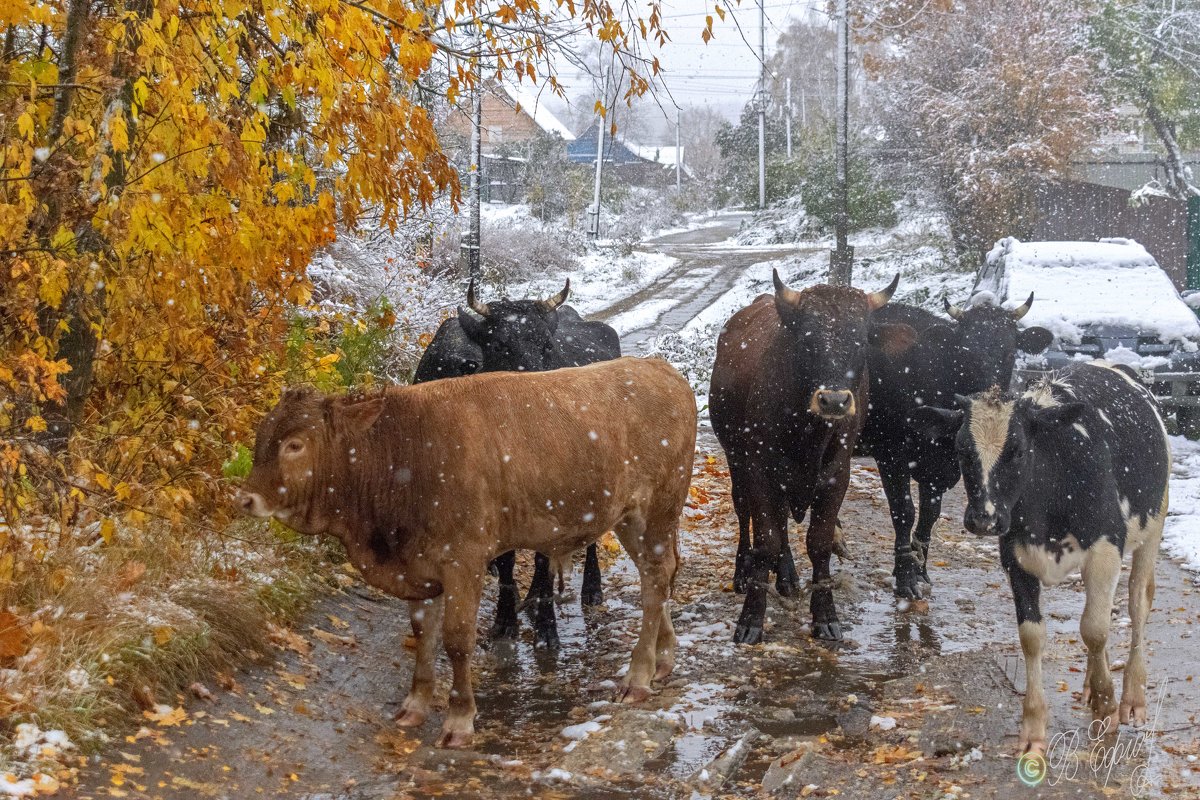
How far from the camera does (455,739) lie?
20.3ft

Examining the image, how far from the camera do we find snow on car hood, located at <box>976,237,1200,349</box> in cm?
1432

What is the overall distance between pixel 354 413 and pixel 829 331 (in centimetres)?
332

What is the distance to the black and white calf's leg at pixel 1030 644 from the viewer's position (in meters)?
6.11

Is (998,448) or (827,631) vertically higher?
(998,448)

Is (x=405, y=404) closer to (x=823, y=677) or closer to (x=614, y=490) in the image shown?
(x=614, y=490)

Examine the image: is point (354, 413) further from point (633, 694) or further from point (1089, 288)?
point (1089, 288)

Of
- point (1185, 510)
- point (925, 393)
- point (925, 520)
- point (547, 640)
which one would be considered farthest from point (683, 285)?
point (547, 640)

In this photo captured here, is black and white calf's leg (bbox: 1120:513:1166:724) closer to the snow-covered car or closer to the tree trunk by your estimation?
the snow-covered car

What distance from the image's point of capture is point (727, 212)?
61594 mm

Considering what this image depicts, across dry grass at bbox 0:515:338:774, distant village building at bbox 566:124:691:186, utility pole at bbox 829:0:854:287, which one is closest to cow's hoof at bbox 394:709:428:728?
dry grass at bbox 0:515:338:774

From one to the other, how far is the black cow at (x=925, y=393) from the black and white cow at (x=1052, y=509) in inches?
106

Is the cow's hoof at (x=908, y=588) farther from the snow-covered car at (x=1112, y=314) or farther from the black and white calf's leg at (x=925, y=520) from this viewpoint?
the snow-covered car at (x=1112, y=314)

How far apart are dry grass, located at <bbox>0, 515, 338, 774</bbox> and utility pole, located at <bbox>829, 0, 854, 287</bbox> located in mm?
17777

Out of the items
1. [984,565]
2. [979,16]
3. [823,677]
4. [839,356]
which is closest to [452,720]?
[823,677]
